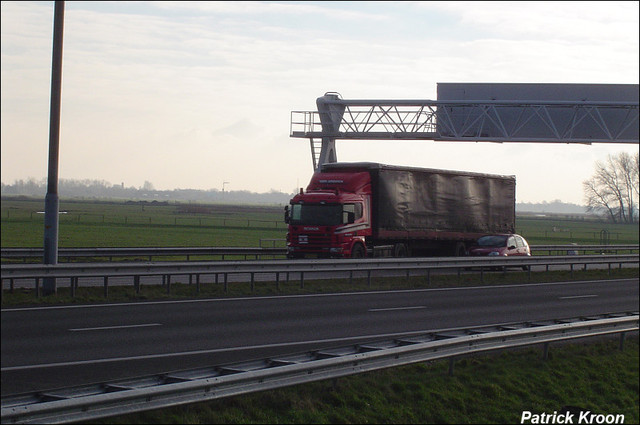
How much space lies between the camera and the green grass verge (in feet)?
29.3

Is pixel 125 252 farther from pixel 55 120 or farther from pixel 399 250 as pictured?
pixel 55 120

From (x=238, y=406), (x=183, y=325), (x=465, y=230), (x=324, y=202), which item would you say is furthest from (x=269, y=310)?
(x=465, y=230)

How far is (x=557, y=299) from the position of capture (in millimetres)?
22734

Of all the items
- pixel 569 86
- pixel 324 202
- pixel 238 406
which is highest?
pixel 569 86

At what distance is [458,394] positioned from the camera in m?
11.1

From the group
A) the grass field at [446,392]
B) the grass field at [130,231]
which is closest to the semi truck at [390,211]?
the grass field at [130,231]

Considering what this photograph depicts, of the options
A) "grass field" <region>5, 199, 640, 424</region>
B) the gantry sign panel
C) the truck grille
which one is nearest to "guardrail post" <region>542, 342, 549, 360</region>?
"grass field" <region>5, 199, 640, 424</region>

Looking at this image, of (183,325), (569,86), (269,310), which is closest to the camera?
(183,325)

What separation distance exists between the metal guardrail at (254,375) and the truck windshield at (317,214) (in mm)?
16825

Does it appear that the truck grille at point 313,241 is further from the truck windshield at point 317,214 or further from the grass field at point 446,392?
the grass field at point 446,392

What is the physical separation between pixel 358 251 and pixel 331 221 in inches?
64.4

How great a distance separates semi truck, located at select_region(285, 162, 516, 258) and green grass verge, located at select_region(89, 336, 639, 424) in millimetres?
15547

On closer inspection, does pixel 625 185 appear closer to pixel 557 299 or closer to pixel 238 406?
pixel 557 299

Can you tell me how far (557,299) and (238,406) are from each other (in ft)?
51.5
